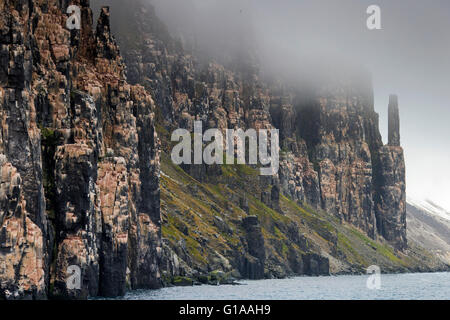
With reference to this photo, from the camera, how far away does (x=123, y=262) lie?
138000mm

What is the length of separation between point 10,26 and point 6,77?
8.21 m

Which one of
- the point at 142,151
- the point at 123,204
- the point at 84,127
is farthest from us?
the point at 142,151

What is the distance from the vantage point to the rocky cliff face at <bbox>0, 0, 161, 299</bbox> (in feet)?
324

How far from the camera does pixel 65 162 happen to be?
386 ft

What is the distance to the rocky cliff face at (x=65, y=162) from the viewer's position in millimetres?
98875

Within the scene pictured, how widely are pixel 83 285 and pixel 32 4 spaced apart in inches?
1944
